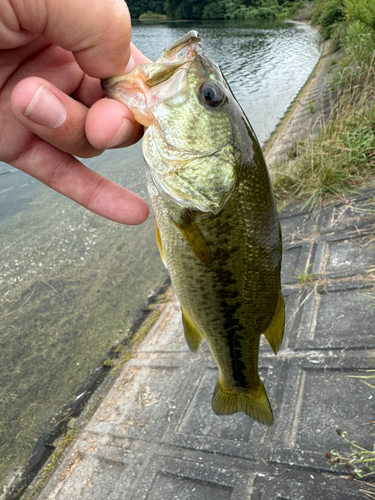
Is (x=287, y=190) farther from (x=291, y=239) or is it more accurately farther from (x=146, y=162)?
(x=146, y=162)

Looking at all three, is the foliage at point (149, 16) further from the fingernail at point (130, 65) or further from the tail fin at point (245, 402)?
the tail fin at point (245, 402)

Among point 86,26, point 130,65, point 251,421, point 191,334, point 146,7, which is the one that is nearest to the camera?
point 86,26

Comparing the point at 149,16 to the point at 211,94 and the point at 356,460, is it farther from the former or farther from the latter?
the point at 356,460

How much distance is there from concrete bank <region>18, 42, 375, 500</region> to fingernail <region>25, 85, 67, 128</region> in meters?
2.28

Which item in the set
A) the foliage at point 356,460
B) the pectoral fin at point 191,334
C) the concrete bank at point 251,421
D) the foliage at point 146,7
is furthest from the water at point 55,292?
the foliage at point 146,7

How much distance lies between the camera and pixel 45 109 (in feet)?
4.75

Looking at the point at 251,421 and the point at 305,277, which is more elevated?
the point at 305,277

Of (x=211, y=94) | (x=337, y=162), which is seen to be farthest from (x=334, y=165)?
(x=211, y=94)

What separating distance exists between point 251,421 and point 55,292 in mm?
3224

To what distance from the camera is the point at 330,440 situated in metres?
2.38

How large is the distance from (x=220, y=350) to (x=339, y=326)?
5.06 ft

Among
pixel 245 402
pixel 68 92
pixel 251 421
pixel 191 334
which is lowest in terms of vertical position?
pixel 251 421

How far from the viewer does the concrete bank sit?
2.37 metres

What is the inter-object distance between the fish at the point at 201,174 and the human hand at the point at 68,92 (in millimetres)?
112
